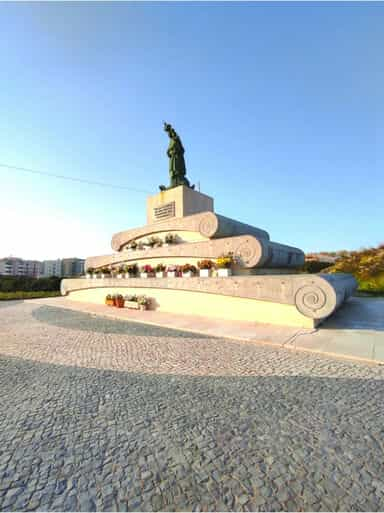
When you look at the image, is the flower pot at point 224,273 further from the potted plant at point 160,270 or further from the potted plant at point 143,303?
the potted plant at point 143,303

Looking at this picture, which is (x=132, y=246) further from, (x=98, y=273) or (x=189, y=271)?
(x=189, y=271)

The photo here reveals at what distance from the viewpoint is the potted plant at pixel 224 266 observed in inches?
392

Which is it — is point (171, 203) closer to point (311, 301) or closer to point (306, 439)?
point (311, 301)

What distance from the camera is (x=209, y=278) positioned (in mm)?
10266

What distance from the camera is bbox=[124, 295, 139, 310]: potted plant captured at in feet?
43.4

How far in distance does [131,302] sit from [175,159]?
34.5 feet

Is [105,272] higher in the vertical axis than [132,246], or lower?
lower

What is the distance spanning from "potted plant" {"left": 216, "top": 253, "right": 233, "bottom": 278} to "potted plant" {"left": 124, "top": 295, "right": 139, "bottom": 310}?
5.62 meters

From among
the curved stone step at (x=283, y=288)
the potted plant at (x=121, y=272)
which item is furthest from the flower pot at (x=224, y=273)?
the potted plant at (x=121, y=272)

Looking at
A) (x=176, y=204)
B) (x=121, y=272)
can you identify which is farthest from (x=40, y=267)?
(x=176, y=204)

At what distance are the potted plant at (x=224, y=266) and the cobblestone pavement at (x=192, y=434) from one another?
4748 millimetres

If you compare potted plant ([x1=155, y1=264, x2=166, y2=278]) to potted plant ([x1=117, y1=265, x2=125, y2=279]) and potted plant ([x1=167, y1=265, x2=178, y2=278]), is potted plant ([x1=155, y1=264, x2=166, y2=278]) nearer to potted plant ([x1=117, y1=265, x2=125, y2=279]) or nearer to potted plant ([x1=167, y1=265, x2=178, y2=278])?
potted plant ([x1=167, y1=265, x2=178, y2=278])

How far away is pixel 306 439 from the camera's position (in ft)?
9.00

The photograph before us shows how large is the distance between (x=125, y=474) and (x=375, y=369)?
4.92m
